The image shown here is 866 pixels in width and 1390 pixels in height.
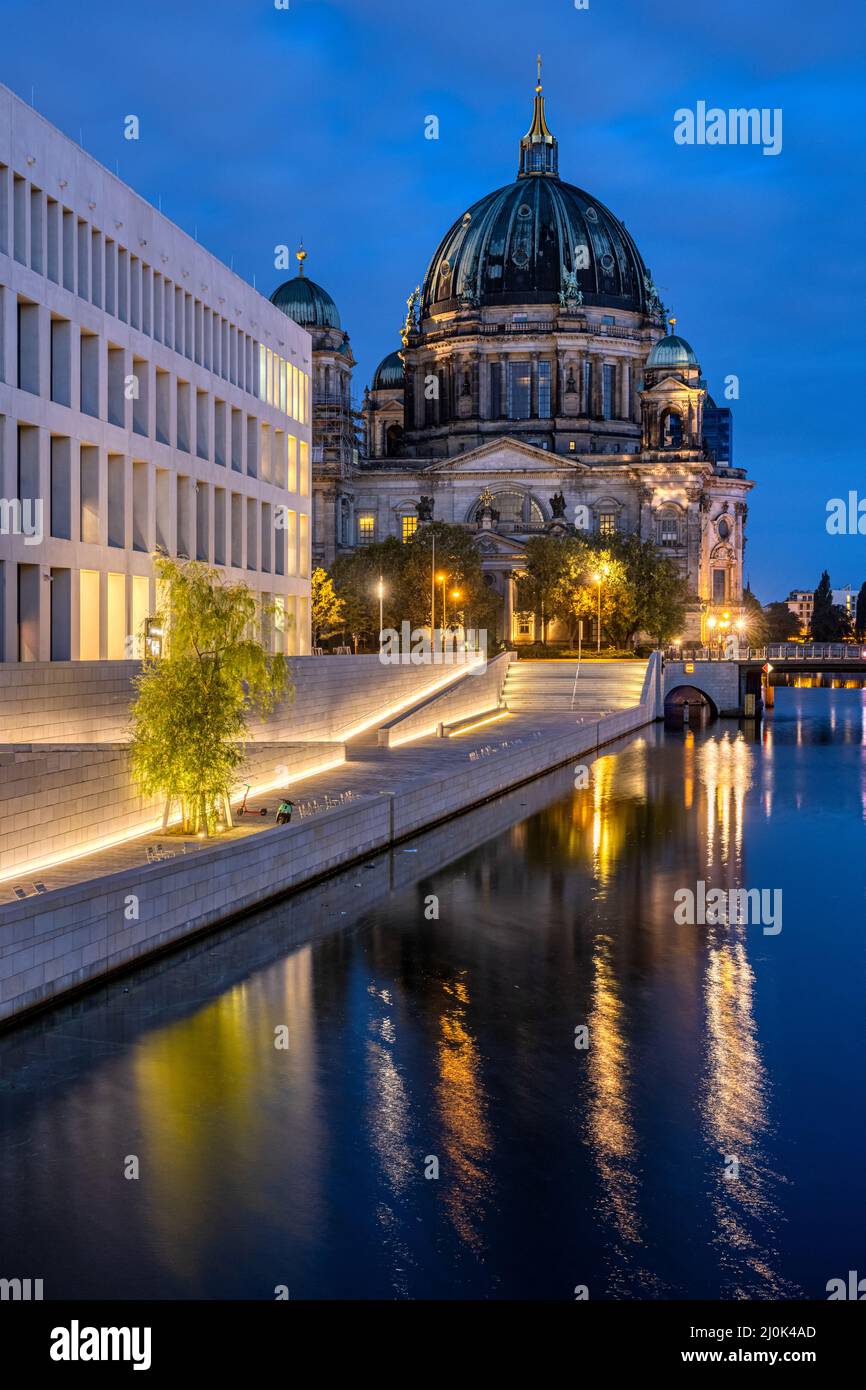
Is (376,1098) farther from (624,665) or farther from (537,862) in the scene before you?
(624,665)

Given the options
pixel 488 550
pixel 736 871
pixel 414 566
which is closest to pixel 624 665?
pixel 414 566

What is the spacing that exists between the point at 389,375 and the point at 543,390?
21301 mm

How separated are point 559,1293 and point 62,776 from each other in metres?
13.4

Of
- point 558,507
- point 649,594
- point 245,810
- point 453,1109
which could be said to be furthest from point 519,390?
point 453,1109

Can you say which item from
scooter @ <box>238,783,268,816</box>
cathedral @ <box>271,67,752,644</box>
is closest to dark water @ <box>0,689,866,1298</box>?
scooter @ <box>238,783,268,816</box>

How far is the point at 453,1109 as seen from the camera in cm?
1617

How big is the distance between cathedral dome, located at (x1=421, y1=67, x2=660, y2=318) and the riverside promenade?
79283 mm

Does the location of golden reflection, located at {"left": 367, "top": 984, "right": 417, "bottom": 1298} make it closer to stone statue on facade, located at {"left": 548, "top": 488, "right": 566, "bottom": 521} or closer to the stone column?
→ the stone column

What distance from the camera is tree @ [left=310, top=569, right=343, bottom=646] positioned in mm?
79062

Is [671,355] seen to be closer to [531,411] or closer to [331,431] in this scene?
[531,411]

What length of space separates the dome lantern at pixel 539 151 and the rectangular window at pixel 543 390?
22639 mm

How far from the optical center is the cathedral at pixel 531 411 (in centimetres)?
10725

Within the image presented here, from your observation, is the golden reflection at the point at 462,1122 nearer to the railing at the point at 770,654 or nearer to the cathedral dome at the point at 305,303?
the railing at the point at 770,654

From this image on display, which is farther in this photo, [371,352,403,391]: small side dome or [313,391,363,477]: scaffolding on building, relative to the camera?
[371,352,403,391]: small side dome
